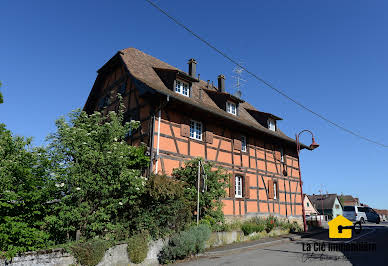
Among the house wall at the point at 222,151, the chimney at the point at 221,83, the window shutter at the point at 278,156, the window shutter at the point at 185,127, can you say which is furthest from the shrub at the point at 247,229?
the chimney at the point at 221,83

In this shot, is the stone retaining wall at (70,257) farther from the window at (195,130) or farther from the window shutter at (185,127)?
the window at (195,130)

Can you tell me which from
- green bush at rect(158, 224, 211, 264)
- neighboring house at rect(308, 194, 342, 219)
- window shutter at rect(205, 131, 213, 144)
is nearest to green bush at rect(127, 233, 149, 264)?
green bush at rect(158, 224, 211, 264)

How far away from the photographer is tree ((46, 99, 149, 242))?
8.19 m

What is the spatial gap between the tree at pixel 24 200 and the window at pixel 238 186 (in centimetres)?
1054

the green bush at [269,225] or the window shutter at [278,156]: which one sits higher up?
the window shutter at [278,156]

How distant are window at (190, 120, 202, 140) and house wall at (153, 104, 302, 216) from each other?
24 cm

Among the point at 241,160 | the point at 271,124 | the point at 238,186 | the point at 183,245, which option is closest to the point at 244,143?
the point at 241,160

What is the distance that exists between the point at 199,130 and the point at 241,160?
11.8 ft

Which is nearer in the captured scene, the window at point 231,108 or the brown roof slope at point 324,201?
the window at point 231,108

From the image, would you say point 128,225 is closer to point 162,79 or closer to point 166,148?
point 166,148

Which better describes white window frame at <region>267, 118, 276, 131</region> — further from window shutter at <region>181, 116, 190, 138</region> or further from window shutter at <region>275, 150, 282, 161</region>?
window shutter at <region>181, 116, 190, 138</region>

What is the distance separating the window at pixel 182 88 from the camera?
15.1 meters

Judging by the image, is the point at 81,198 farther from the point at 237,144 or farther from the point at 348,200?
the point at 348,200

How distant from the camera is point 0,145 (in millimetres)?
9000
